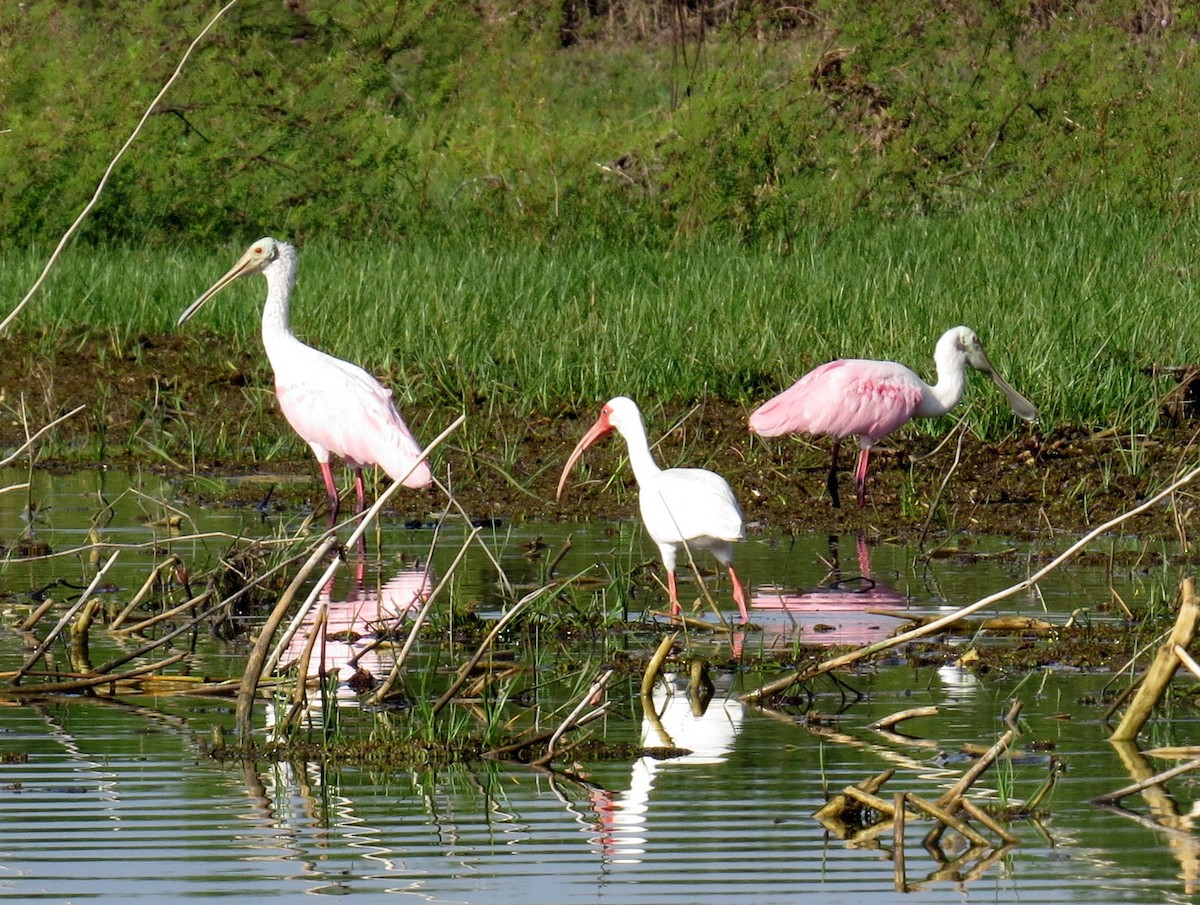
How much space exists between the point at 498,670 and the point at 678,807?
1.53 meters

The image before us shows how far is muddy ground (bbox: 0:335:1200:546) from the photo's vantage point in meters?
9.55

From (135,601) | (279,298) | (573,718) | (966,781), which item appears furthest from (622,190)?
(966,781)

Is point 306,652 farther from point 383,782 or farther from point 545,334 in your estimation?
point 545,334

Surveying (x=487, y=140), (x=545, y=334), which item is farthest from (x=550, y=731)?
(x=487, y=140)

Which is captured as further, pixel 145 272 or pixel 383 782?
pixel 145 272

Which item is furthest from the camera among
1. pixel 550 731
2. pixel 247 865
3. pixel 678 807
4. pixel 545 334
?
pixel 545 334

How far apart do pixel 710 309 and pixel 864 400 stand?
298 centimetres

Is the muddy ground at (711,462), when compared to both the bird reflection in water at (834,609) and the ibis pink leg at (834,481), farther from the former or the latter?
the bird reflection in water at (834,609)

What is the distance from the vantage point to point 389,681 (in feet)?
18.2

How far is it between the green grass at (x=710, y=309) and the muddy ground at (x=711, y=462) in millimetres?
197

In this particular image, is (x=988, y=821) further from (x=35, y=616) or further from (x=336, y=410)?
(x=336, y=410)

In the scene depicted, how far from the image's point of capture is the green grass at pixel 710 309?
37.2 ft

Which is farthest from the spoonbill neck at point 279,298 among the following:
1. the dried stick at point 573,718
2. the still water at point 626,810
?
the dried stick at point 573,718

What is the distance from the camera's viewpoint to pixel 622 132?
19359 mm
